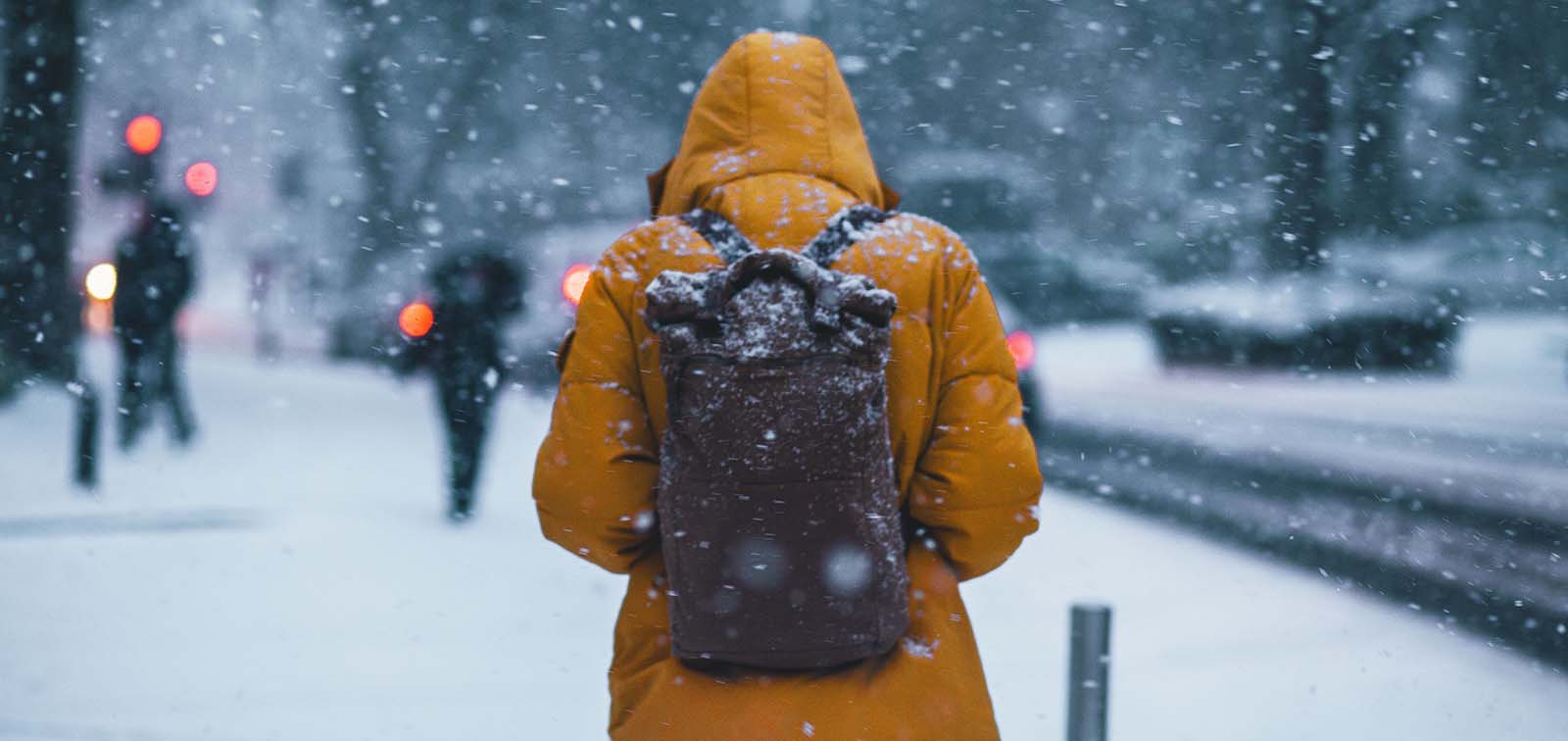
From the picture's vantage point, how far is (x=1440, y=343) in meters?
18.8

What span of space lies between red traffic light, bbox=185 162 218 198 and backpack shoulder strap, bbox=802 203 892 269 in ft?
24.9

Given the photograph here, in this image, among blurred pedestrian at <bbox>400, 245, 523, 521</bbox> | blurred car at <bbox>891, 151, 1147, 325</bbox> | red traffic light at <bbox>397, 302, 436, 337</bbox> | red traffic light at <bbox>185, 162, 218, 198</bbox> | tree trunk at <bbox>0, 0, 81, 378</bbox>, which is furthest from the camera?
blurred car at <bbox>891, 151, 1147, 325</bbox>

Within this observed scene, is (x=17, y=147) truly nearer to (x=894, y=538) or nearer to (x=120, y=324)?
(x=120, y=324)

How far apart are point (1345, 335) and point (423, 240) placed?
628 inches

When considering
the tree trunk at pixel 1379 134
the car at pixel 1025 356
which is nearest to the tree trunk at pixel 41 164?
the car at pixel 1025 356

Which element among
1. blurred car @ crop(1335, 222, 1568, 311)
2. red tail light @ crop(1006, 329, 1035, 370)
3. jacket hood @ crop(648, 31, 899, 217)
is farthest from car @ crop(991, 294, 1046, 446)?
blurred car @ crop(1335, 222, 1568, 311)

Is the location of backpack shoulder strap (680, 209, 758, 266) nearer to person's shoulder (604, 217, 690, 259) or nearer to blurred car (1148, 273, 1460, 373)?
person's shoulder (604, 217, 690, 259)

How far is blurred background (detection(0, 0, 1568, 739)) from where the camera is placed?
502 centimetres

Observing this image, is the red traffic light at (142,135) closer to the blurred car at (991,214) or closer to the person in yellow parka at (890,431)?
the person in yellow parka at (890,431)

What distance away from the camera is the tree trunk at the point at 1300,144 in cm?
1739

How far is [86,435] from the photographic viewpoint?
7.83 m

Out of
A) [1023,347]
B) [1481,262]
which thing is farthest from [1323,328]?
[1023,347]

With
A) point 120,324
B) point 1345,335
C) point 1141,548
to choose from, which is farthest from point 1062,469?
point 1345,335

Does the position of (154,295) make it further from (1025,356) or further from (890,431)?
(890,431)
